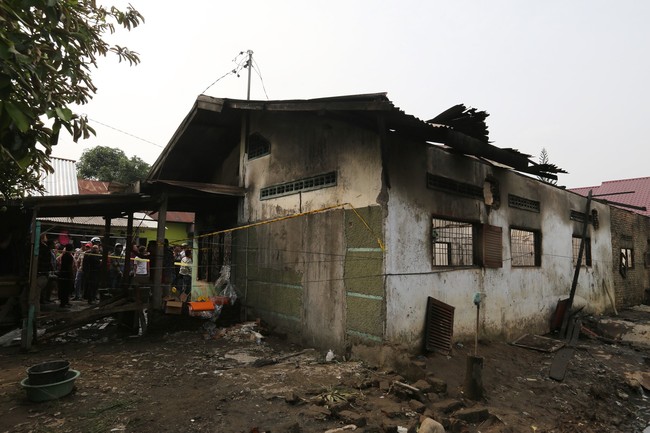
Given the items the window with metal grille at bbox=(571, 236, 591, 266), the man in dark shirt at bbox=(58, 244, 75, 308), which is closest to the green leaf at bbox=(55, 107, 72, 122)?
the man in dark shirt at bbox=(58, 244, 75, 308)

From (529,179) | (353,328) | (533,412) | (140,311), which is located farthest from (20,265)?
(529,179)

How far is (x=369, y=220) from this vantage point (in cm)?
618

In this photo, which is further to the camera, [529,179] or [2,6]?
[529,179]

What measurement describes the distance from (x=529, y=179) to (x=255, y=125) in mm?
7052

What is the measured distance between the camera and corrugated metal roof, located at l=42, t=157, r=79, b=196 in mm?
15520

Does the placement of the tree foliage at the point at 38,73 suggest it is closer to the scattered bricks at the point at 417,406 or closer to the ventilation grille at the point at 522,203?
the scattered bricks at the point at 417,406

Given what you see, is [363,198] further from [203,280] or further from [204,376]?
[203,280]

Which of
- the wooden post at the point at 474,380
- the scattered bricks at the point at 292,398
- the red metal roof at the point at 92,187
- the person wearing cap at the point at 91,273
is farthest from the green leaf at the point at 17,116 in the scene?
the red metal roof at the point at 92,187

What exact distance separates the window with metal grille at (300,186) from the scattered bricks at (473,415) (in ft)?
13.4

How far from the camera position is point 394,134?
247 inches

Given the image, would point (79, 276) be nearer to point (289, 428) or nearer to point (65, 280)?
point (65, 280)

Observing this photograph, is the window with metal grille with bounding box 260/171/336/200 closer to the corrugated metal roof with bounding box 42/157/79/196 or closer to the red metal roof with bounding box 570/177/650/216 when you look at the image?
the corrugated metal roof with bounding box 42/157/79/196

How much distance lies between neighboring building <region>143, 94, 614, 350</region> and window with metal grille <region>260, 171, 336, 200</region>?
0.10 feet

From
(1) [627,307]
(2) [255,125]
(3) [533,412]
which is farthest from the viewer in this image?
(1) [627,307]
